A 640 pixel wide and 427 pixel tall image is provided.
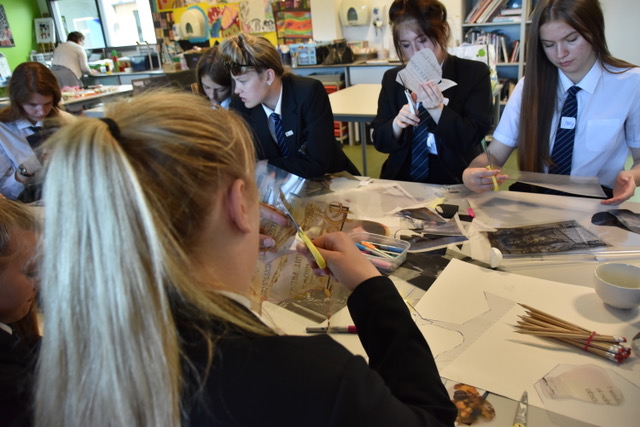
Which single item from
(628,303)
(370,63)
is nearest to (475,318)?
(628,303)

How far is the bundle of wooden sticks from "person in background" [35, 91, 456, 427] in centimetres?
44

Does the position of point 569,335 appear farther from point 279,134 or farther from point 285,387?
point 279,134

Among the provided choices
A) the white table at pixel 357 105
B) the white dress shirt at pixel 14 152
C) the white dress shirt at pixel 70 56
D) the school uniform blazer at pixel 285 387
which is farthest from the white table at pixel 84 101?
the school uniform blazer at pixel 285 387

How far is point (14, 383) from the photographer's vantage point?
674mm

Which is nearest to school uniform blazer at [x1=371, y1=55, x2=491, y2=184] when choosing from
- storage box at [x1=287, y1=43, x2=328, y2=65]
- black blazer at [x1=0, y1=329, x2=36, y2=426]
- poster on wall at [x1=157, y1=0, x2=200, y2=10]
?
black blazer at [x1=0, y1=329, x2=36, y2=426]

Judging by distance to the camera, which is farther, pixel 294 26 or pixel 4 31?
pixel 4 31

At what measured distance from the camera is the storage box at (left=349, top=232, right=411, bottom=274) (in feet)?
3.68

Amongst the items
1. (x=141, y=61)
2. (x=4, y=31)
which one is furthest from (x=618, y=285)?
(x=4, y=31)

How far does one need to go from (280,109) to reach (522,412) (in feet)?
4.95

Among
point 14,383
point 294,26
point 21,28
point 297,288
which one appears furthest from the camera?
point 21,28

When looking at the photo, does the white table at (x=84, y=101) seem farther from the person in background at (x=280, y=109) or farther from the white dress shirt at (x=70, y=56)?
the person in background at (x=280, y=109)

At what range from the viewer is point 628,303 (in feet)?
2.94

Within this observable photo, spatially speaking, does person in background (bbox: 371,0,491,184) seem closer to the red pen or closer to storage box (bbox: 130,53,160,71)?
the red pen

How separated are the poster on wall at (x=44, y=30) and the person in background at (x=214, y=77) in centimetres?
651
